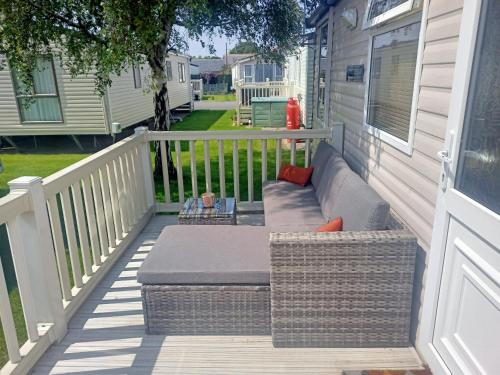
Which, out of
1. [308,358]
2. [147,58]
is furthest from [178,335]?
[147,58]

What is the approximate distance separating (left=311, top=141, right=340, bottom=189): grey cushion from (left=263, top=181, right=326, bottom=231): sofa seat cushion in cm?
12

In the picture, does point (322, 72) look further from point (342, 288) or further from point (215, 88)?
point (215, 88)

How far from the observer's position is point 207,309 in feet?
7.63

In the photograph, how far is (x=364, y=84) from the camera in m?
3.35

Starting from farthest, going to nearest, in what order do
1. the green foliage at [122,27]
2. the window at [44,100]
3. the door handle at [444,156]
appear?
the window at [44,100] → the green foliage at [122,27] → the door handle at [444,156]

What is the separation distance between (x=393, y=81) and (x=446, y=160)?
1159 mm

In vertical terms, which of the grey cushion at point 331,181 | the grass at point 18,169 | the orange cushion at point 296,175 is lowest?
the grass at point 18,169

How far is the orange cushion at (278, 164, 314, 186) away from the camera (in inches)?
161

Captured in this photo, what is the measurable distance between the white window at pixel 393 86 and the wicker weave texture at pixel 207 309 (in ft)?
4.45

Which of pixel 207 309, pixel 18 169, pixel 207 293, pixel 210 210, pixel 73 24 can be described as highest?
pixel 73 24

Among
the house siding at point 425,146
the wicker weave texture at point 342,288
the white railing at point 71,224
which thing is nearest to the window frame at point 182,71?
the white railing at point 71,224

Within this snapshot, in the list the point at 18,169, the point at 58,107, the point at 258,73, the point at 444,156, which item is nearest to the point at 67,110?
the point at 58,107

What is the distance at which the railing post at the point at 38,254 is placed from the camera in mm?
2080

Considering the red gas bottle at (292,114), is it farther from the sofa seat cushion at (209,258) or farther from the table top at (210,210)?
the sofa seat cushion at (209,258)
